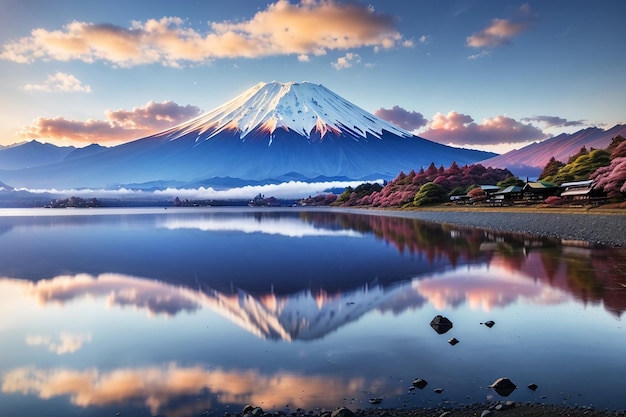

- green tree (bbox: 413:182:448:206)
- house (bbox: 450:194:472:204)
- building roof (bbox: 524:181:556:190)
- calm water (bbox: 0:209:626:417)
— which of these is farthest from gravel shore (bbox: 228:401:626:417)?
green tree (bbox: 413:182:448:206)

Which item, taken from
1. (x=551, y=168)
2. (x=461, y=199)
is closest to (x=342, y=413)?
(x=461, y=199)

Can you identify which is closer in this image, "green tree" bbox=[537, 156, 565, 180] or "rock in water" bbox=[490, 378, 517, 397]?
"rock in water" bbox=[490, 378, 517, 397]

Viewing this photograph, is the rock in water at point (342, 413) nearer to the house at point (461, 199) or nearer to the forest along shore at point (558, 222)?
the forest along shore at point (558, 222)

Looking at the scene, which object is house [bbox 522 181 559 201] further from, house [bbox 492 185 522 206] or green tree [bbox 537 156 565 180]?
green tree [bbox 537 156 565 180]

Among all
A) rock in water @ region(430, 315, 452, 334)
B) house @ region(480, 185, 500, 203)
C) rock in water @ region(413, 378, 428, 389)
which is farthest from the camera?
house @ region(480, 185, 500, 203)

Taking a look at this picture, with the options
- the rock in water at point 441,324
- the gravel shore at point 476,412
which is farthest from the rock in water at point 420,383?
the rock in water at point 441,324

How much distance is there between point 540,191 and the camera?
6775cm

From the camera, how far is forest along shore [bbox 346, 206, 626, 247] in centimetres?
3700

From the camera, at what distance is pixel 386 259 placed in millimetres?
30000

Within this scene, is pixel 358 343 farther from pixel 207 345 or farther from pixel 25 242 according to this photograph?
pixel 25 242

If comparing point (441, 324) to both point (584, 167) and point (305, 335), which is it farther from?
point (584, 167)

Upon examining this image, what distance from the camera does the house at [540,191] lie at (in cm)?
6669

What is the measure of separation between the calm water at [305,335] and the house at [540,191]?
43.4m

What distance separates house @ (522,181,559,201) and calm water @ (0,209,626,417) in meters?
43.4
